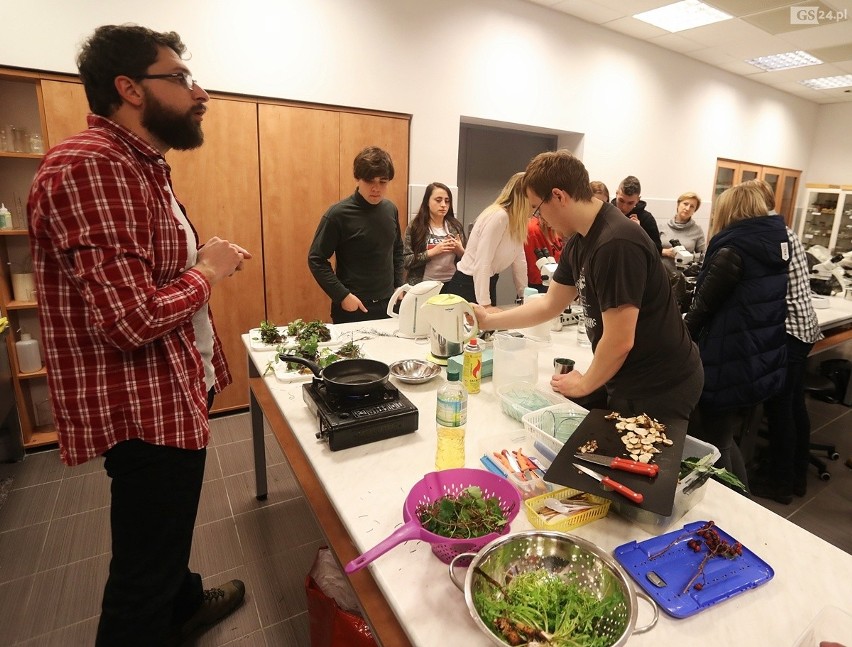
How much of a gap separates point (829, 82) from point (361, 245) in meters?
7.09

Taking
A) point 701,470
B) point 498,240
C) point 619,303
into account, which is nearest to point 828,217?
point 498,240

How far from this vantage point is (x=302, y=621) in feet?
5.76

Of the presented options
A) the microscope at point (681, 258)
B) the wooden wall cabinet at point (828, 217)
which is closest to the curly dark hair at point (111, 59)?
the microscope at point (681, 258)

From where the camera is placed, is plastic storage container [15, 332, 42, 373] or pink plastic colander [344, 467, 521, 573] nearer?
pink plastic colander [344, 467, 521, 573]

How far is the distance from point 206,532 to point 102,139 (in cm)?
174

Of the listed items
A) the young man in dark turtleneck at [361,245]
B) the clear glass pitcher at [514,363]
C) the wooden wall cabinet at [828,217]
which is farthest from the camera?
the wooden wall cabinet at [828,217]

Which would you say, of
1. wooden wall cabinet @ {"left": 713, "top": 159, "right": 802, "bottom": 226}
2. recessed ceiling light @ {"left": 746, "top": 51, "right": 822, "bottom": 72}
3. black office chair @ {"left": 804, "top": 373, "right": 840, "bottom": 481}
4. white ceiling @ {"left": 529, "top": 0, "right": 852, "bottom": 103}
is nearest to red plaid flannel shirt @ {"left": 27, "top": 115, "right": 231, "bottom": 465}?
black office chair @ {"left": 804, "top": 373, "right": 840, "bottom": 481}

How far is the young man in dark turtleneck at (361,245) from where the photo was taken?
2723mm

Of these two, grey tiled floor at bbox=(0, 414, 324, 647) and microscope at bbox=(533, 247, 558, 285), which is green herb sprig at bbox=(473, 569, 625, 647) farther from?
microscope at bbox=(533, 247, 558, 285)

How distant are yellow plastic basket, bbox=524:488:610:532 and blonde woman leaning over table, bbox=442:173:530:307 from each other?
1707mm

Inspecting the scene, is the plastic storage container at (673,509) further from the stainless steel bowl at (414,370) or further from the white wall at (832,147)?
the white wall at (832,147)

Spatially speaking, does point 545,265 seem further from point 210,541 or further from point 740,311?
point 210,541

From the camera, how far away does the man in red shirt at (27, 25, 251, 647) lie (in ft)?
3.37

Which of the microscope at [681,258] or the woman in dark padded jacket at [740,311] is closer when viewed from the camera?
→ the woman in dark padded jacket at [740,311]
